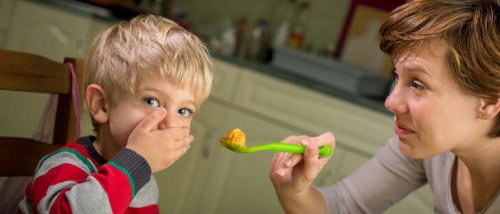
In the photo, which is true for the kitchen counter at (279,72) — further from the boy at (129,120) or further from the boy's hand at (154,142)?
the boy's hand at (154,142)

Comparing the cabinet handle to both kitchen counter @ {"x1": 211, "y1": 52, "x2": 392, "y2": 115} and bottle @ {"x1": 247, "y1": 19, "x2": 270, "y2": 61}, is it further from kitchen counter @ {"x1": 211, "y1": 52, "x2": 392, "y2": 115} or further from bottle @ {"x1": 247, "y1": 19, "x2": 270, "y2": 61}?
bottle @ {"x1": 247, "y1": 19, "x2": 270, "y2": 61}

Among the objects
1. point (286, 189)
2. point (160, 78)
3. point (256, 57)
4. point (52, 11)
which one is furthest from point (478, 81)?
point (52, 11)

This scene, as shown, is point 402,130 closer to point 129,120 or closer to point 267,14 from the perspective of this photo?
point 129,120

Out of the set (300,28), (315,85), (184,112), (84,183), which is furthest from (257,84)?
(84,183)

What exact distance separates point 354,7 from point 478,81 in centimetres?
181

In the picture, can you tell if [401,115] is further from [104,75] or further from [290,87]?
[290,87]

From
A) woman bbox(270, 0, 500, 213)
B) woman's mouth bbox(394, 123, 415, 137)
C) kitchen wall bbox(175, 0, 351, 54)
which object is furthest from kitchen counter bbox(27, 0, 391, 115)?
woman's mouth bbox(394, 123, 415, 137)

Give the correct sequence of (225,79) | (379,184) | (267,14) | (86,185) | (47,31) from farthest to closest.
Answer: (267,14)
(47,31)
(225,79)
(379,184)
(86,185)

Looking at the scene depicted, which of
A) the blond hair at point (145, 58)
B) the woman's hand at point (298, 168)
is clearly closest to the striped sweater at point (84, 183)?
the blond hair at point (145, 58)

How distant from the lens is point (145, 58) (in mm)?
827

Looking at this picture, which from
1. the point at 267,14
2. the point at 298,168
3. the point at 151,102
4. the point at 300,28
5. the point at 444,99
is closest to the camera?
the point at 151,102

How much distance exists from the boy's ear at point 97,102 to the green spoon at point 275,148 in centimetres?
20

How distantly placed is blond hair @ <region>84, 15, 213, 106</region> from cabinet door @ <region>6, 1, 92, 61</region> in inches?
65.2

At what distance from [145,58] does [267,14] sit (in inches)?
82.2
